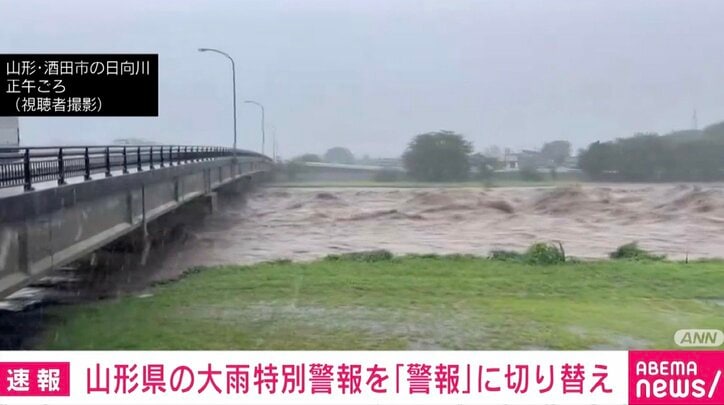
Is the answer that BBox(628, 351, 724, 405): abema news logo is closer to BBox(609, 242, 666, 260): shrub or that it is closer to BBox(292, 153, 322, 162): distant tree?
BBox(609, 242, 666, 260): shrub

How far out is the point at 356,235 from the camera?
381 cm

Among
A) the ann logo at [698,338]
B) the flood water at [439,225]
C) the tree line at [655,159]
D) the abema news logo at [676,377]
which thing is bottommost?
the abema news logo at [676,377]

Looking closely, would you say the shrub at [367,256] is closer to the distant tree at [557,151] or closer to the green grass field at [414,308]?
the green grass field at [414,308]

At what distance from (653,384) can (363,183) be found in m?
1.43

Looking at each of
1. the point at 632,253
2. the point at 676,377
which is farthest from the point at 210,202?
the point at 676,377

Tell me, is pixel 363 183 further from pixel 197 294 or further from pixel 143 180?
pixel 143 180

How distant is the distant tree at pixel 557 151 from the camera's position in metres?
3.65

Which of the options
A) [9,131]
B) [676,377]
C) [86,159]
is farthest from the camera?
[86,159]

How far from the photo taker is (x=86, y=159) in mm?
4398

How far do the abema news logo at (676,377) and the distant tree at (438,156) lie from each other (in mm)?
1025

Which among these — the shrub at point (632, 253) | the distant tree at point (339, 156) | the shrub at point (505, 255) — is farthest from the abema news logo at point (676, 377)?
the distant tree at point (339, 156)

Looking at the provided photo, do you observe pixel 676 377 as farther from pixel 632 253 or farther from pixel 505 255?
pixel 505 255

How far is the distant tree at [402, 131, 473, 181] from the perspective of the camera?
3.57m

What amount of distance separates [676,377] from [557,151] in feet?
3.36
